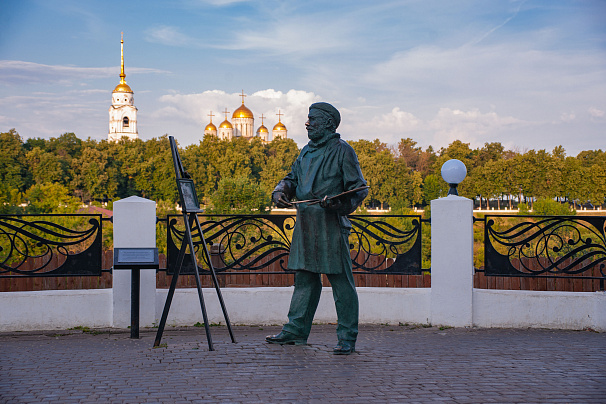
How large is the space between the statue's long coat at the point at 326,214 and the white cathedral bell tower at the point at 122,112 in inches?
4996

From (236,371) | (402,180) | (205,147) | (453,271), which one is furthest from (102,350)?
(205,147)

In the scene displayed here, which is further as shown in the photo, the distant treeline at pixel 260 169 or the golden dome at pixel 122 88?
the golden dome at pixel 122 88

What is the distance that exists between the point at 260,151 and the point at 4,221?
9938cm

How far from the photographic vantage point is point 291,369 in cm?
561

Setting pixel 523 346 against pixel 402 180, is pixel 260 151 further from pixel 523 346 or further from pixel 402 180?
pixel 523 346

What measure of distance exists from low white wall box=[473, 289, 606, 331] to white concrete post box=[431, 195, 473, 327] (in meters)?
0.19

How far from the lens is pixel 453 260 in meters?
8.10

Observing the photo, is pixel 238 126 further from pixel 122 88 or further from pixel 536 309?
pixel 536 309

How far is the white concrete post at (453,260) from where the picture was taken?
26.5 ft

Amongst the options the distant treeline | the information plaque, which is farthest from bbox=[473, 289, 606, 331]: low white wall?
the distant treeline

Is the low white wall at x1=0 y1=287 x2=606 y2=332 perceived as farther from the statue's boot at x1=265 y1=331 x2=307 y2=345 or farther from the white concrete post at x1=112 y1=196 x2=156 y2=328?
the statue's boot at x1=265 y1=331 x2=307 y2=345

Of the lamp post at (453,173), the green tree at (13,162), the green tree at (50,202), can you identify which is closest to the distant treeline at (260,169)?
the green tree at (13,162)

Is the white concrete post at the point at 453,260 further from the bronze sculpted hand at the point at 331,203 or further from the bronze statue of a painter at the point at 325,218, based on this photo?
the bronze sculpted hand at the point at 331,203

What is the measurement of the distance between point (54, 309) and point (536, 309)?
5.57 metres
